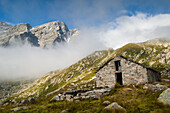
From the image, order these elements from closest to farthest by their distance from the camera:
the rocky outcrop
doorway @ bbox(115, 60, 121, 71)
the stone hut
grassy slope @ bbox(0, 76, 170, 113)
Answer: grassy slope @ bbox(0, 76, 170, 113) → the rocky outcrop → the stone hut → doorway @ bbox(115, 60, 121, 71)

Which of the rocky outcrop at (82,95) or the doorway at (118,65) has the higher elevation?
the doorway at (118,65)

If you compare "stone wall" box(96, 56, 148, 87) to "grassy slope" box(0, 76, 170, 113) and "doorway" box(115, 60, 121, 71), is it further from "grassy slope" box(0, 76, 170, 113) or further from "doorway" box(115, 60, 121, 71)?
"grassy slope" box(0, 76, 170, 113)

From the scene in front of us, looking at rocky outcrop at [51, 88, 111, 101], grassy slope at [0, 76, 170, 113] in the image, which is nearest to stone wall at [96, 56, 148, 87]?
rocky outcrop at [51, 88, 111, 101]

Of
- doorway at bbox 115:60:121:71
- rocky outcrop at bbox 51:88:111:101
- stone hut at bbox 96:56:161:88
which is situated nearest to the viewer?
rocky outcrop at bbox 51:88:111:101

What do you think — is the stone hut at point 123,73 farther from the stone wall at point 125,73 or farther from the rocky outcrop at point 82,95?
the rocky outcrop at point 82,95

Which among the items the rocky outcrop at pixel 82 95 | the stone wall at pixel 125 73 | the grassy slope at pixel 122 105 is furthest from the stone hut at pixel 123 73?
the grassy slope at pixel 122 105

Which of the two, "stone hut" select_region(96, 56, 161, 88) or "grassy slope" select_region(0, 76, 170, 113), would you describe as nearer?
"grassy slope" select_region(0, 76, 170, 113)

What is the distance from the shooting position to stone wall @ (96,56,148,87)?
22781 millimetres

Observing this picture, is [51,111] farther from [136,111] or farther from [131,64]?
[131,64]

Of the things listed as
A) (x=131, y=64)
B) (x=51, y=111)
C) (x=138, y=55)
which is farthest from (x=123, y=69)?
(x=138, y=55)

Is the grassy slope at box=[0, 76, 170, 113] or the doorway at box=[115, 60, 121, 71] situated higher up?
the doorway at box=[115, 60, 121, 71]

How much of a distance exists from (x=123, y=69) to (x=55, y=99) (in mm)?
14885

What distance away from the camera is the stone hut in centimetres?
2276

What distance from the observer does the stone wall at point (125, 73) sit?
22.8 metres
